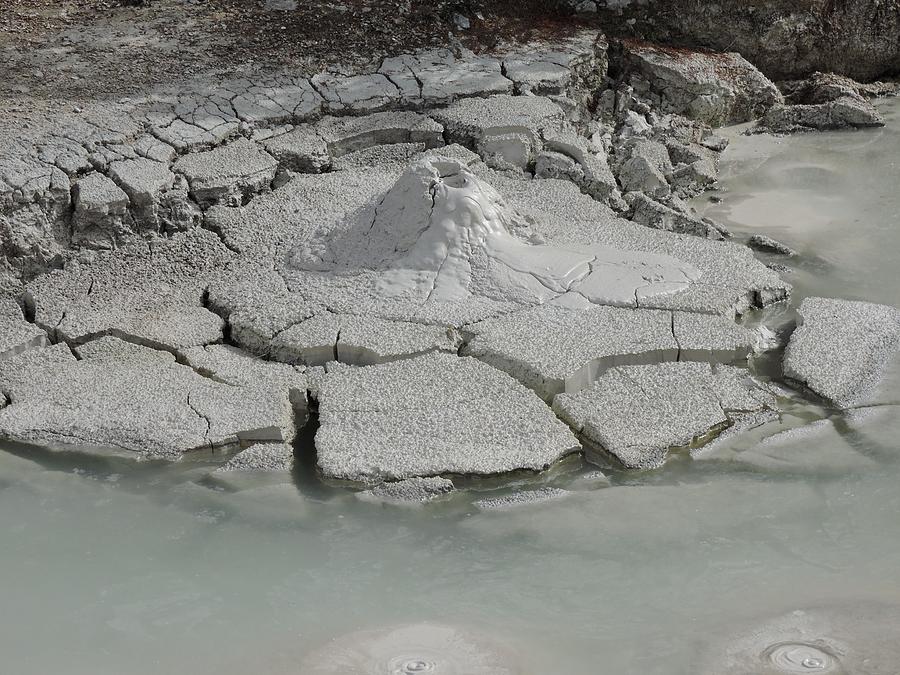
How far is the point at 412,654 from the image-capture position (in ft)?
8.20

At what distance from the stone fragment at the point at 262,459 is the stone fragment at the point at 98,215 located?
152cm

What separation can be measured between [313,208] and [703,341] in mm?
1892

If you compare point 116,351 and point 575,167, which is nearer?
point 116,351

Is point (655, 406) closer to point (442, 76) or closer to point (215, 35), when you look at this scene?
point (442, 76)

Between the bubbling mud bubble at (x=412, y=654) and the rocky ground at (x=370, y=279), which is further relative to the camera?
the rocky ground at (x=370, y=279)

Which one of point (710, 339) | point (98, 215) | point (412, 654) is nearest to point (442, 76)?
point (98, 215)

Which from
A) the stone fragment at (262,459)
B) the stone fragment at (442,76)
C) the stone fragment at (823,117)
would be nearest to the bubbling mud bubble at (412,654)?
the stone fragment at (262,459)

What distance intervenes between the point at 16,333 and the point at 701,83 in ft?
14.8

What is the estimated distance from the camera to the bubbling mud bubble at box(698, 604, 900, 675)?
2.32 meters

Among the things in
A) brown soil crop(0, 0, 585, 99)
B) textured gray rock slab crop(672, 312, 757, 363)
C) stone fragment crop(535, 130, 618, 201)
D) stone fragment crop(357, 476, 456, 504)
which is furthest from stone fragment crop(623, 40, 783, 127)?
stone fragment crop(357, 476, 456, 504)

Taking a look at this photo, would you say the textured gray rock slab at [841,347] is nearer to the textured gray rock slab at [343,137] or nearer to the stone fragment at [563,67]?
the textured gray rock slab at [343,137]

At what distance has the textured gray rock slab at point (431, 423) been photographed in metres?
3.17

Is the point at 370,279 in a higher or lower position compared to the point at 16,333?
higher

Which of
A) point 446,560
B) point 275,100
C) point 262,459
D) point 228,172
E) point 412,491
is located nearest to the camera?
point 446,560
